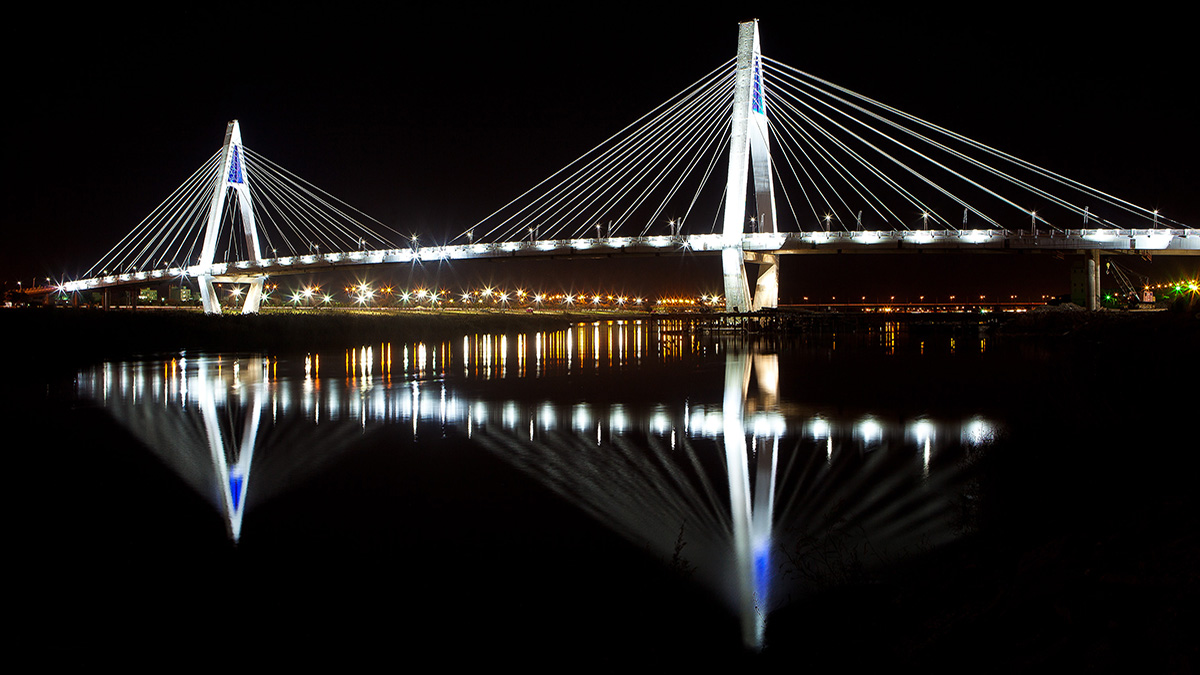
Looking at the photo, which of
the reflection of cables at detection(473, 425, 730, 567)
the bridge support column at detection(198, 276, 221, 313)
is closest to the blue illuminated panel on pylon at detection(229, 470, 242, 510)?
the reflection of cables at detection(473, 425, 730, 567)

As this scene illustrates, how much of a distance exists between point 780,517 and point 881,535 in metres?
0.82

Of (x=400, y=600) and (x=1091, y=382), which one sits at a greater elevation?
(x=1091, y=382)

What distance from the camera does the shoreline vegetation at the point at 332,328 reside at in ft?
40.5

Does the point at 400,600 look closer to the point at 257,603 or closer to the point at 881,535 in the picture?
the point at 257,603

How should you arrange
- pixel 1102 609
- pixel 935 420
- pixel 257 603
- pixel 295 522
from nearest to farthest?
pixel 1102 609
pixel 257 603
pixel 295 522
pixel 935 420

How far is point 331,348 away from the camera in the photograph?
28484mm

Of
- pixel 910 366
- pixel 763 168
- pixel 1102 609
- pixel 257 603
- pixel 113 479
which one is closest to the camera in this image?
pixel 1102 609

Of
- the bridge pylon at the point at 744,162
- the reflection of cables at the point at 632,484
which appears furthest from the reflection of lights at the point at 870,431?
the bridge pylon at the point at 744,162

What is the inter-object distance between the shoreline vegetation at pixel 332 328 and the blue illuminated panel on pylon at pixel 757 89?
12.4 meters

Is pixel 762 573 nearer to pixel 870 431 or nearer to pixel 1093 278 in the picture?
pixel 870 431

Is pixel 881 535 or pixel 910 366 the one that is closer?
pixel 881 535

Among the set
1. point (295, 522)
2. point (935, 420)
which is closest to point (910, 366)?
point (935, 420)

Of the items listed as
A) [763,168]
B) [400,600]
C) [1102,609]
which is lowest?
[400,600]

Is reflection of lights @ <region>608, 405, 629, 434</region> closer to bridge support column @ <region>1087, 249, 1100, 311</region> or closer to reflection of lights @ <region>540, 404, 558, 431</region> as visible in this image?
reflection of lights @ <region>540, 404, 558, 431</region>
